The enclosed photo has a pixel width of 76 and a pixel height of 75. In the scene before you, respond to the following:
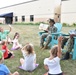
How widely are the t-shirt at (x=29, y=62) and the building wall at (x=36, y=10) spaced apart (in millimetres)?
24467

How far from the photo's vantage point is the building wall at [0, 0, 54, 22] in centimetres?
3036

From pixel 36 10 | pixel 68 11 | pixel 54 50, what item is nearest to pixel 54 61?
pixel 54 50

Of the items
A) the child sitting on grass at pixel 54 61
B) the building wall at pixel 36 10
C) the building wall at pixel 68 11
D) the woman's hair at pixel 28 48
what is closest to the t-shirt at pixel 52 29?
the woman's hair at pixel 28 48

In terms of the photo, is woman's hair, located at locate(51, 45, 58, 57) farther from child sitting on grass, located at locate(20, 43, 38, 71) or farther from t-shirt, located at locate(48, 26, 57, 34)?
t-shirt, located at locate(48, 26, 57, 34)

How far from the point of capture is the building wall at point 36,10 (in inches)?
1195

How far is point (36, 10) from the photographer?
1299 inches

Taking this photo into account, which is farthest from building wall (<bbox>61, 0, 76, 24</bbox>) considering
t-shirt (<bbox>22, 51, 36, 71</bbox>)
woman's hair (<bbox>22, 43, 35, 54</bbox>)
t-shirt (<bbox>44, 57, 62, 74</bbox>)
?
t-shirt (<bbox>44, 57, 62, 74</bbox>)

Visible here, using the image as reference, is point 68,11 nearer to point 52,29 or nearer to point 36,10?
point 36,10

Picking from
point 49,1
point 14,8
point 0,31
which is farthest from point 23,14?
point 0,31

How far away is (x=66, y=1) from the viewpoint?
1034 inches

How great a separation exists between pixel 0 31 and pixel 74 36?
12.2 feet

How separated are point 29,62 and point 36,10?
27951 millimetres

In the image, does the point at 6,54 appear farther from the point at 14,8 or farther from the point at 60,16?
the point at 14,8

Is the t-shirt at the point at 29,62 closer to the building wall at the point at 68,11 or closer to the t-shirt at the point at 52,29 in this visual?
the t-shirt at the point at 52,29
